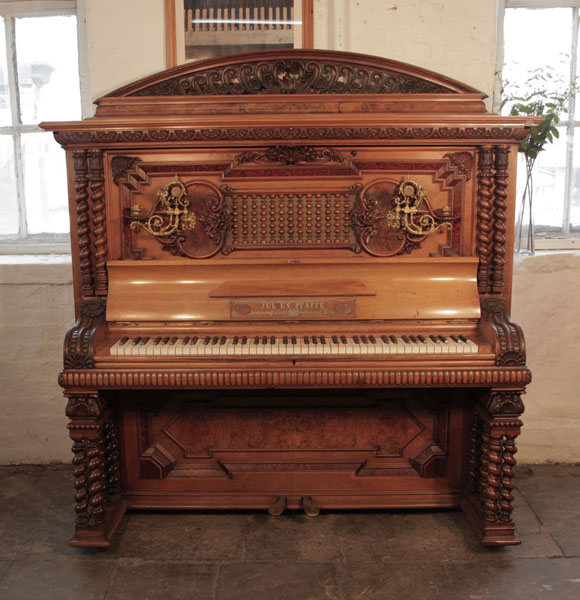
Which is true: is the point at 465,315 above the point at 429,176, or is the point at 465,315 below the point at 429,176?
below

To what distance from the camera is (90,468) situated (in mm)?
2527

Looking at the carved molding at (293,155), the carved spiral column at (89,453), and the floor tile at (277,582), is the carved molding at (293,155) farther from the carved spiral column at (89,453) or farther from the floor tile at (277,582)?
the floor tile at (277,582)

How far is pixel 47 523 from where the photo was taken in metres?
2.86

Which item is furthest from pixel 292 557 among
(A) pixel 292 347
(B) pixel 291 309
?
(B) pixel 291 309

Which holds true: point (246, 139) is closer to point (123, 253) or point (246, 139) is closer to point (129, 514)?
point (123, 253)

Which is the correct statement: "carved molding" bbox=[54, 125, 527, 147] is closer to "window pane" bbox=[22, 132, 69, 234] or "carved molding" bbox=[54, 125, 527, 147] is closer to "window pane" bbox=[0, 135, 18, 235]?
"window pane" bbox=[22, 132, 69, 234]

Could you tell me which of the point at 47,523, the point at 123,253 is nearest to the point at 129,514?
the point at 47,523

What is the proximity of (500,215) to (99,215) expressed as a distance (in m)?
1.68

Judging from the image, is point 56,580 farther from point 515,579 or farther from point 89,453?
point 515,579

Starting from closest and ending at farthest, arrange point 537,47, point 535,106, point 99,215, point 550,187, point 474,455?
point 99,215
point 474,455
point 535,106
point 537,47
point 550,187

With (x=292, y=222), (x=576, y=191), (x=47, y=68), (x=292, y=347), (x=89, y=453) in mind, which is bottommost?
(x=89, y=453)

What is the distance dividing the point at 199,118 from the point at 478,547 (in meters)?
2.13

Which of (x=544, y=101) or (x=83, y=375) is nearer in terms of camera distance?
(x=83, y=375)

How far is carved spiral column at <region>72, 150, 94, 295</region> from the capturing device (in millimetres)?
2586
